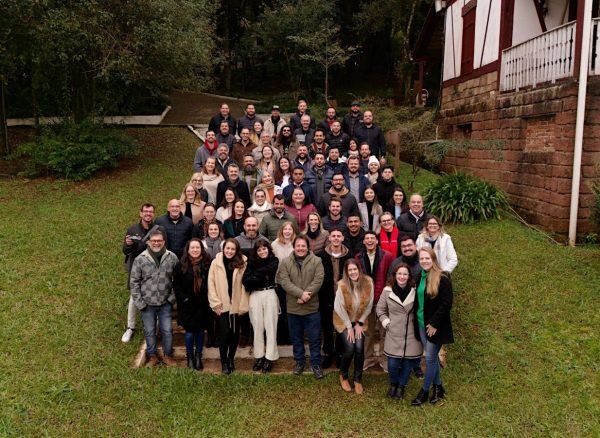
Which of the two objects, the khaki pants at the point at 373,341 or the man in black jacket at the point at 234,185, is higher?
the man in black jacket at the point at 234,185

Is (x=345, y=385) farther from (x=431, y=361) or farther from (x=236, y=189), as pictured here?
(x=236, y=189)

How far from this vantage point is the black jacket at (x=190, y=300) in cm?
611

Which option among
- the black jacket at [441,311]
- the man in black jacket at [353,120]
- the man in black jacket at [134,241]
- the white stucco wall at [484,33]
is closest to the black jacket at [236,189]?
the man in black jacket at [134,241]

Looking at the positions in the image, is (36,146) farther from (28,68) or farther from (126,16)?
(126,16)

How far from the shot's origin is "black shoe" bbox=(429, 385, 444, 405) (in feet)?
19.1

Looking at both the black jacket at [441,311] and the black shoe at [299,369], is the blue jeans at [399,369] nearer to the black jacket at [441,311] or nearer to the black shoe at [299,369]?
the black jacket at [441,311]

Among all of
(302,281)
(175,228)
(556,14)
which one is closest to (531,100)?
(556,14)

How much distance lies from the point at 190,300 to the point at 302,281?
134cm

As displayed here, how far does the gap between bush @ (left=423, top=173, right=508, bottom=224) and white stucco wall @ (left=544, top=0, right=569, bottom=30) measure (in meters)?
4.23

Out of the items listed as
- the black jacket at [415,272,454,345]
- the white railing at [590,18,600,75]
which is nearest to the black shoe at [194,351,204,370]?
the black jacket at [415,272,454,345]

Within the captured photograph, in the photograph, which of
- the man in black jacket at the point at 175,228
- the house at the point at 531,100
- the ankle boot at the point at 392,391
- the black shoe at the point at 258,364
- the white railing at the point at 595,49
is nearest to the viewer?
the ankle boot at the point at 392,391

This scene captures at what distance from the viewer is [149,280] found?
625 cm

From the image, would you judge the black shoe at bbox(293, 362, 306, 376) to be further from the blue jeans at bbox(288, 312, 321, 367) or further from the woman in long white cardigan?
the woman in long white cardigan

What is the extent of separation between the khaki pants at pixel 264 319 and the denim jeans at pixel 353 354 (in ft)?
2.83
